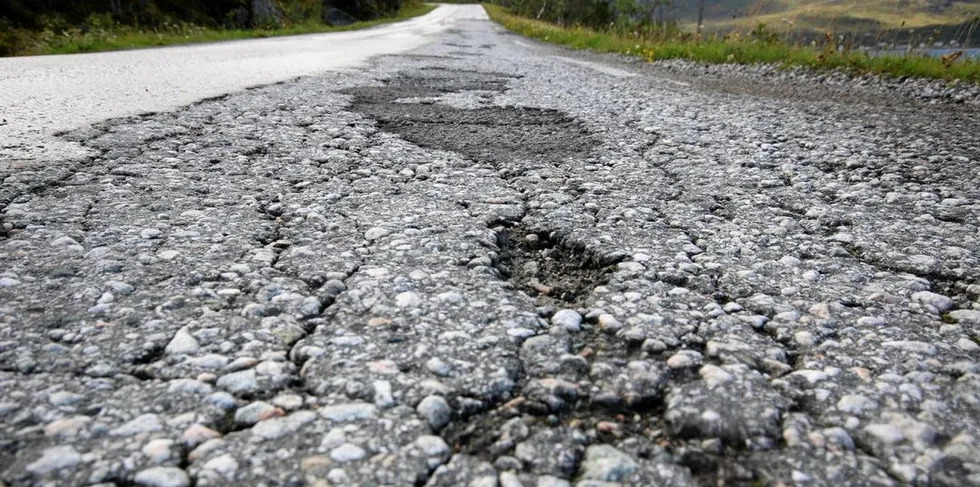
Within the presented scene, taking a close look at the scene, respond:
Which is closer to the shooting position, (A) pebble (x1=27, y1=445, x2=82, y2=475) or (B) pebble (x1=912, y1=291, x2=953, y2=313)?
(A) pebble (x1=27, y1=445, x2=82, y2=475)

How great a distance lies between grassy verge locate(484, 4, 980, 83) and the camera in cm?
677

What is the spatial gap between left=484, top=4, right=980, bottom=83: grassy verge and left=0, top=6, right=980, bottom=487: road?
427 cm

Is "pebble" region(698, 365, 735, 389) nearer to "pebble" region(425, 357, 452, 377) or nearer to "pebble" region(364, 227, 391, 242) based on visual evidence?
"pebble" region(425, 357, 452, 377)

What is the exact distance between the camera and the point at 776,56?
882cm

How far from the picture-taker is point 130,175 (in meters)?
2.71

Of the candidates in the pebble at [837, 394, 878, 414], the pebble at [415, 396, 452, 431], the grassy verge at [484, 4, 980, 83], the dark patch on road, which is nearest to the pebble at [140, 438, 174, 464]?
the pebble at [415, 396, 452, 431]

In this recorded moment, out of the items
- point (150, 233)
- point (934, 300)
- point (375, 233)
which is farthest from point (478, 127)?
point (934, 300)

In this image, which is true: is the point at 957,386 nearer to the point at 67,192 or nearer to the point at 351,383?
the point at 351,383

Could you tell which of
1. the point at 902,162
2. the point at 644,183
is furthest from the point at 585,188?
the point at 902,162

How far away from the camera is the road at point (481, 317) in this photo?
1116 mm

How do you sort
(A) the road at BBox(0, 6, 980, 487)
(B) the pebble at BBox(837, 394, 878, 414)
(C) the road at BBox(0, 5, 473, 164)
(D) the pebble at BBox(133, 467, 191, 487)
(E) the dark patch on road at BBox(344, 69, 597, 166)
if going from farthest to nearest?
(E) the dark patch on road at BBox(344, 69, 597, 166)
(C) the road at BBox(0, 5, 473, 164)
(B) the pebble at BBox(837, 394, 878, 414)
(A) the road at BBox(0, 6, 980, 487)
(D) the pebble at BBox(133, 467, 191, 487)

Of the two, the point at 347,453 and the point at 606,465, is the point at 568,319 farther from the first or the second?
the point at 347,453

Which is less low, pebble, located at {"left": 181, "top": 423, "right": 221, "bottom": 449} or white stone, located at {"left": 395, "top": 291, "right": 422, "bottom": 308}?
white stone, located at {"left": 395, "top": 291, "right": 422, "bottom": 308}

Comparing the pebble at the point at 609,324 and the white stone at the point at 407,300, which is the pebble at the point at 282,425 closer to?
the white stone at the point at 407,300
